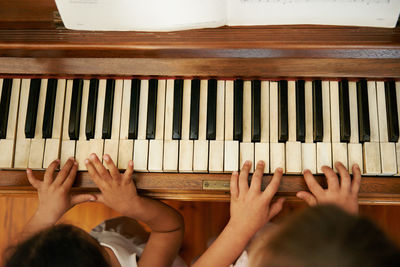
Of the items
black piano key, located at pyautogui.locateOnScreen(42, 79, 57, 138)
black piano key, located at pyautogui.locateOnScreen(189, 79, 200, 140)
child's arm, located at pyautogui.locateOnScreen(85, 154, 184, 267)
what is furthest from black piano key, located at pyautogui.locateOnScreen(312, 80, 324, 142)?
black piano key, located at pyautogui.locateOnScreen(42, 79, 57, 138)

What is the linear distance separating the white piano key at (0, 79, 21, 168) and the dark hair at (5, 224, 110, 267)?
0.35m

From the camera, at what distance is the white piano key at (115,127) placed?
121 centimetres

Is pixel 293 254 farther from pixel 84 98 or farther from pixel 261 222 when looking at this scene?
pixel 84 98

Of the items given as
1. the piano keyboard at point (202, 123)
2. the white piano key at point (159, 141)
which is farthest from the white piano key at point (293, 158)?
the white piano key at point (159, 141)

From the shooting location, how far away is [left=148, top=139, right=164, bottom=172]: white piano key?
1188mm

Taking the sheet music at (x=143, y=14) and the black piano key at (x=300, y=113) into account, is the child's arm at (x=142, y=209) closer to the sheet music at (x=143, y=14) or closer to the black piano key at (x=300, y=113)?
the sheet music at (x=143, y=14)

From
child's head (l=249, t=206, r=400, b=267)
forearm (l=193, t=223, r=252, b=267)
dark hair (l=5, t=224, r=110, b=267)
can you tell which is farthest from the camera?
forearm (l=193, t=223, r=252, b=267)

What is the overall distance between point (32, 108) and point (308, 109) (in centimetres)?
108

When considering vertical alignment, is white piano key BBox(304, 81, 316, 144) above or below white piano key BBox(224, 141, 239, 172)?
above

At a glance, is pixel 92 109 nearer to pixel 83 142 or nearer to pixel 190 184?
pixel 83 142

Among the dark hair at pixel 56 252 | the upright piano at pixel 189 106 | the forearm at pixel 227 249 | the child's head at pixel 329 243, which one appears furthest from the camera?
the forearm at pixel 227 249

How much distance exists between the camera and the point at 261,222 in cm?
122

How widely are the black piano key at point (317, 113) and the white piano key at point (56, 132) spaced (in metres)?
0.98

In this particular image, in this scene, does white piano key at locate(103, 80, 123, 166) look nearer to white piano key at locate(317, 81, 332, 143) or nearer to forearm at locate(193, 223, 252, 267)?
forearm at locate(193, 223, 252, 267)
